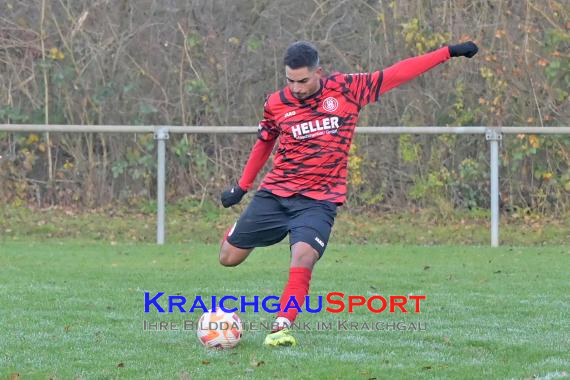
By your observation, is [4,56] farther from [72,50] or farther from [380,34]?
[380,34]

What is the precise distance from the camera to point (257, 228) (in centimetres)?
757

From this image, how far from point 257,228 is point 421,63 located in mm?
1533

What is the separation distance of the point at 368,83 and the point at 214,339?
78.9 inches

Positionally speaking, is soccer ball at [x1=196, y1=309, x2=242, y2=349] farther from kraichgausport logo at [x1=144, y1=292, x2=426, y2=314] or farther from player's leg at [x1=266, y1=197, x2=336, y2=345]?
kraichgausport logo at [x1=144, y1=292, x2=426, y2=314]

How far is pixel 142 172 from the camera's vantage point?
54.1 feet

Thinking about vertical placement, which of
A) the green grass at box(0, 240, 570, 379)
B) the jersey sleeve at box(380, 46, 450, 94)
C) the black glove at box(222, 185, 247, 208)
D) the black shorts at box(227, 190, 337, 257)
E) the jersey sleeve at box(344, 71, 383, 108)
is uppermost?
the jersey sleeve at box(380, 46, 450, 94)

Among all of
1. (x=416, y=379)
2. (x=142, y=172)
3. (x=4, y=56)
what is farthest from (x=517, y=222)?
(x=416, y=379)

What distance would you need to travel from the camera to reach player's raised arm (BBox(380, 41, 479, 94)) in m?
7.30

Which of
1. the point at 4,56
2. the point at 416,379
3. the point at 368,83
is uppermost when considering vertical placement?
the point at 4,56

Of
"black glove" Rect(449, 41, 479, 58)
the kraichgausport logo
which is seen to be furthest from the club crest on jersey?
the kraichgausport logo

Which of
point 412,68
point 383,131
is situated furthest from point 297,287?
point 383,131

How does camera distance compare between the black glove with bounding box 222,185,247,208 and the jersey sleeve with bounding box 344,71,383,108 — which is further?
the black glove with bounding box 222,185,247,208

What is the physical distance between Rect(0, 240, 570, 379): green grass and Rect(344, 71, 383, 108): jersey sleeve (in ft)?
5.07

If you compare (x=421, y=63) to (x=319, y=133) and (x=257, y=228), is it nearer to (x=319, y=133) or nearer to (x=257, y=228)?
(x=319, y=133)
